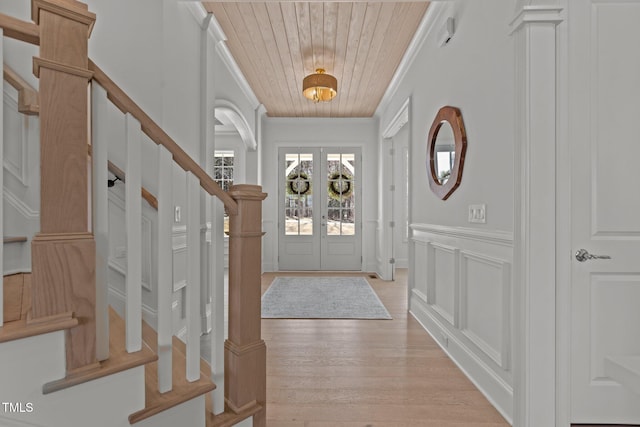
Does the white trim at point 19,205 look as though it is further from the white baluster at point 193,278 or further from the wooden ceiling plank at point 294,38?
the wooden ceiling plank at point 294,38

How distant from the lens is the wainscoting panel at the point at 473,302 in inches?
70.9

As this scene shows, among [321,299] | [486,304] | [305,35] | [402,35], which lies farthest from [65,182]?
[321,299]

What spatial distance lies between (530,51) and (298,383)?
221cm

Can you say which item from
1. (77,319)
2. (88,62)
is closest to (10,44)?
(88,62)

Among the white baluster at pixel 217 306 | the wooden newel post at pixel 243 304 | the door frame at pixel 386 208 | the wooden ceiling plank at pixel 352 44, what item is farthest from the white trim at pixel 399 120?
the white baluster at pixel 217 306

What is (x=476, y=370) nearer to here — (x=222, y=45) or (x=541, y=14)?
(x=541, y=14)

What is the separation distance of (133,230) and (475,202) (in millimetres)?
1947

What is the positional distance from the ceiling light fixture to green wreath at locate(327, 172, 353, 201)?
2.32 metres

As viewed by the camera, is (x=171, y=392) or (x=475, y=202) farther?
(x=475, y=202)

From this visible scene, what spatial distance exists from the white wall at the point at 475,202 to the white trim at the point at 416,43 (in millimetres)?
14

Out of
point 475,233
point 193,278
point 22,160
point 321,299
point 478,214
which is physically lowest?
point 321,299

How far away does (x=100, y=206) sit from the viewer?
101 centimetres

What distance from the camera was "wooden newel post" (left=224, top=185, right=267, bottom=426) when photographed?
142 cm

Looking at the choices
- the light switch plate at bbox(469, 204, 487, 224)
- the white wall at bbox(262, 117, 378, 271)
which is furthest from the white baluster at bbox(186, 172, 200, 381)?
the white wall at bbox(262, 117, 378, 271)
